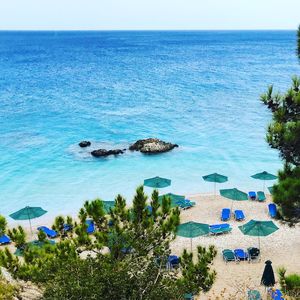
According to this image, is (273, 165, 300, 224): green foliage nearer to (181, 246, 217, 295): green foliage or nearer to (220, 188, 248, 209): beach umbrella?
(181, 246, 217, 295): green foliage

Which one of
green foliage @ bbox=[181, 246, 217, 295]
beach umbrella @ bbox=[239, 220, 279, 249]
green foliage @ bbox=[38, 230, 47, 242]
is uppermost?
green foliage @ bbox=[38, 230, 47, 242]

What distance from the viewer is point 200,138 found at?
3316 cm

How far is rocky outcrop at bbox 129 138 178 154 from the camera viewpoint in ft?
95.9

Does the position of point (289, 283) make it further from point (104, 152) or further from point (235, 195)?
point (104, 152)

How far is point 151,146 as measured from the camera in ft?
97.1

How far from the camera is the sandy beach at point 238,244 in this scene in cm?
1352

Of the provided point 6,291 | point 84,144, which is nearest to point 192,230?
point 6,291

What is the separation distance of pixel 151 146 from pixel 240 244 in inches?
562

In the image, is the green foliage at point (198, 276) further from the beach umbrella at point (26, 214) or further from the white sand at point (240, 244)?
the beach umbrella at point (26, 214)

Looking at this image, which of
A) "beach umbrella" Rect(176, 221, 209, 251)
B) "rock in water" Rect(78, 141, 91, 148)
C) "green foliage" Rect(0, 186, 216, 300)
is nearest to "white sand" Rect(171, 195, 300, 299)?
"beach umbrella" Rect(176, 221, 209, 251)

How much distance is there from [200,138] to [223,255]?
61.1 feet

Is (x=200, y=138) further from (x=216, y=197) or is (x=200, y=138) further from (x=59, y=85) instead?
(x=59, y=85)

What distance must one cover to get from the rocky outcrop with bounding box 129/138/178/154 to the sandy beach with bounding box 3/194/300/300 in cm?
801

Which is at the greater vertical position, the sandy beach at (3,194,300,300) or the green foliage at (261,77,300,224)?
the green foliage at (261,77,300,224)
